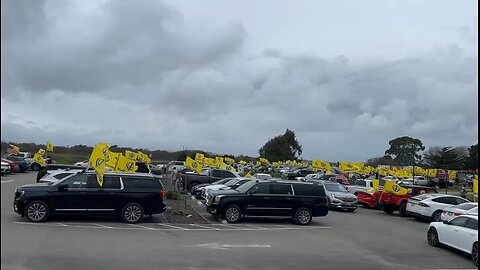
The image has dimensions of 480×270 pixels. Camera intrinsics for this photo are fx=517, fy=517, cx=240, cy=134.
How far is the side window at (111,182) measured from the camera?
1802 cm

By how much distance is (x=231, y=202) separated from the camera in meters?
20.2

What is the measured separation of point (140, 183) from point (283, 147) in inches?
4148

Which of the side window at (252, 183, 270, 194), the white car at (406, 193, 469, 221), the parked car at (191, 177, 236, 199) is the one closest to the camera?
the side window at (252, 183, 270, 194)

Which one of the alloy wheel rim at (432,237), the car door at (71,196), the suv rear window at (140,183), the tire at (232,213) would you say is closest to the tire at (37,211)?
the car door at (71,196)

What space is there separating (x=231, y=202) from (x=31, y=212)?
7325 millimetres

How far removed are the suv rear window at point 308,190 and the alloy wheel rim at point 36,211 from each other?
31.8 feet

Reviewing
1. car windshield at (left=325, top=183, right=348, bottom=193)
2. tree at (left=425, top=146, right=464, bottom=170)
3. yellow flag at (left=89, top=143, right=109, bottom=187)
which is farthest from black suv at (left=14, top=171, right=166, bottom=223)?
tree at (left=425, top=146, right=464, bottom=170)

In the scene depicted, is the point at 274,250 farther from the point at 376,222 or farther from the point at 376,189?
the point at 376,189

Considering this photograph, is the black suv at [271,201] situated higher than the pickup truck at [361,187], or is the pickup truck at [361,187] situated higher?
the pickup truck at [361,187]

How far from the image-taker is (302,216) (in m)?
20.9

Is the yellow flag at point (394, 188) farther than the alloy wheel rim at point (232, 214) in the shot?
Yes

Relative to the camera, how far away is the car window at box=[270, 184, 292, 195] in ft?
68.7

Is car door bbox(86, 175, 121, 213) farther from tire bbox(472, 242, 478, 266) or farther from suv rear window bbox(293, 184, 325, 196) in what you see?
tire bbox(472, 242, 478, 266)

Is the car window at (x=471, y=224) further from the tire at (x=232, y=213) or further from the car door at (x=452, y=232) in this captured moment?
the tire at (x=232, y=213)
